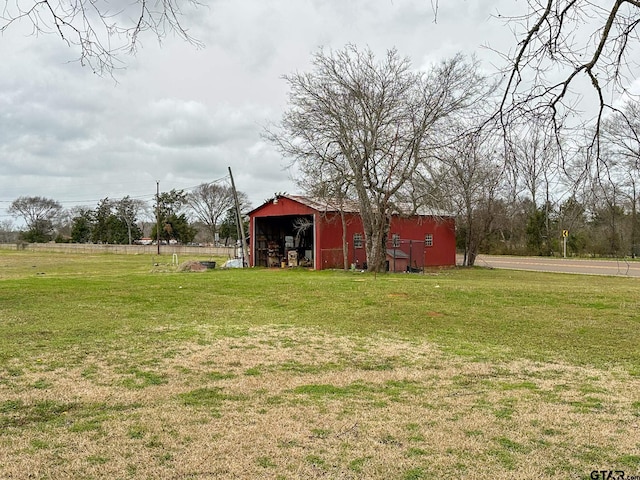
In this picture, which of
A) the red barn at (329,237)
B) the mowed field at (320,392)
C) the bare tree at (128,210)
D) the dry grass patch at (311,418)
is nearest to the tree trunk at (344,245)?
the red barn at (329,237)

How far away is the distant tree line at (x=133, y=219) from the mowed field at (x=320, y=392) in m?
54.2

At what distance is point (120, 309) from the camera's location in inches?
437

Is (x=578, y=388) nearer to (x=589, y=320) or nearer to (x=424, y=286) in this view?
(x=589, y=320)

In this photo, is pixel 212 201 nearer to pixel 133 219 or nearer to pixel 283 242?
pixel 133 219

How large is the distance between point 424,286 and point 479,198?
15.9 metres

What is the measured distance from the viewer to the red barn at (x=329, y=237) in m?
24.4

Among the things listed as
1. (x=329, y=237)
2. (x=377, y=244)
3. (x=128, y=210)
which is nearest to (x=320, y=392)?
(x=377, y=244)

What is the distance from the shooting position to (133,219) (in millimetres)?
73500

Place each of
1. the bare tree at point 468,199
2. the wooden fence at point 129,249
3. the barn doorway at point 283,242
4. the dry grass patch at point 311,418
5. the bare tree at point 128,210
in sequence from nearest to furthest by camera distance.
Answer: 1. the dry grass patch at point 311,418
2. the bare tree at point 468,199
3. the barn doorway at point 283,242
4. the wooden fence at point 129,249
5. the bare tree at point 128,210

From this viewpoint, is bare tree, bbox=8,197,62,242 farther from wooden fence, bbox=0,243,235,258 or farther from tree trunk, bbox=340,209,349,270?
tree trunk, bbox=340,209,349,270

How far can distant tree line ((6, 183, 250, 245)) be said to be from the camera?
65.7 meters

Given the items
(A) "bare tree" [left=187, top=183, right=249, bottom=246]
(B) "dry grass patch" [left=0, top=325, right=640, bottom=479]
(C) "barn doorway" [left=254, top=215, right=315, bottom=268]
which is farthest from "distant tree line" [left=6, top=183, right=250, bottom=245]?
(B) "dry grass patch" [left=0, top=325, right=640, bottom=479]

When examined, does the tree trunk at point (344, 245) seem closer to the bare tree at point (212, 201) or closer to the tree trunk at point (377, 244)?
the tree trunk at point (377, 244)

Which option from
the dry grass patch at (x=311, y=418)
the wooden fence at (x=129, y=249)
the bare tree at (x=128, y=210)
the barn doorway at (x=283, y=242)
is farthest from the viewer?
the bare tree at (x=128, y=210)
